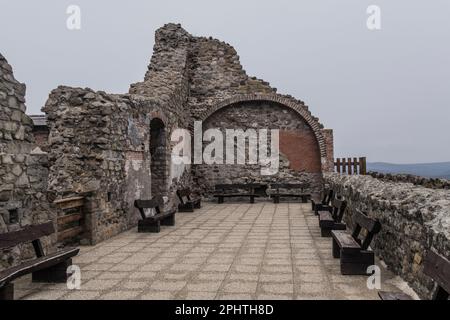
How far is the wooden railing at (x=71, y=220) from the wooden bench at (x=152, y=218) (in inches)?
55.7

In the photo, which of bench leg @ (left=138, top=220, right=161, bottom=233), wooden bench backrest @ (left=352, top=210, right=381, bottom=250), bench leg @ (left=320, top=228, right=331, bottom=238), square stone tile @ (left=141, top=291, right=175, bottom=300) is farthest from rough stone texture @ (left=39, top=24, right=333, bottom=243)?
wooden bench backrest @ (left=352, top=210, right=381, bottom=250)

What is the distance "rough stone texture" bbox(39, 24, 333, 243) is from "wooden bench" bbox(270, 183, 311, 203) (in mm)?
513

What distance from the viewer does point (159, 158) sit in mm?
11000

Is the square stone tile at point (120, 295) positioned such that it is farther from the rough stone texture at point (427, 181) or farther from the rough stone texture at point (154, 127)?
the rough stone texture at point (427, 181)

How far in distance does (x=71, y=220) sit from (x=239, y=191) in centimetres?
878

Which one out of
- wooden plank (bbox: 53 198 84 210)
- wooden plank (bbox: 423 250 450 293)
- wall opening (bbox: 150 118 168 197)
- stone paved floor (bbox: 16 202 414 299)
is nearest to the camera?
wooden plank (bbox: 423 250 450 293)

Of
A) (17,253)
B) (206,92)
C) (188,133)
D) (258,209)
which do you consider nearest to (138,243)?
(17,253)

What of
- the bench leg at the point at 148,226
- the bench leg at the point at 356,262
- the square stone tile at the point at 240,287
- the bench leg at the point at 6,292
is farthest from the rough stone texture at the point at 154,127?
the bench leg at the point at 356,262

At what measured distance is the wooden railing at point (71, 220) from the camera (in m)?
6.31

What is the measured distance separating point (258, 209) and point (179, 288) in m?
7.88

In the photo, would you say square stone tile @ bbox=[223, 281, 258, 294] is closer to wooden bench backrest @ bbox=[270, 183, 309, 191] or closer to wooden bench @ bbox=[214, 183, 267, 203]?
wooden bench @ bbox=[214, 183, 267, 203]

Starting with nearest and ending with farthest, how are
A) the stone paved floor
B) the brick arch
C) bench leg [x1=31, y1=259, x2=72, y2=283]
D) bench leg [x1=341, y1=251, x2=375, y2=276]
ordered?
the stone paved floor → bench leg [x1=31, y1=259, x2=72, y2=283] → bench leg [x1=341, y1=251, x2=375, y2=276] → the brick arch

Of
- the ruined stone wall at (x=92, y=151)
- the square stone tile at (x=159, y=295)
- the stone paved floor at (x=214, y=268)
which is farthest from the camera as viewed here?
the ruined stone wall at (x=92, y=151)

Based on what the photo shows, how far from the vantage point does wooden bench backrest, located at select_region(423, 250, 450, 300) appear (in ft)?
8.55
